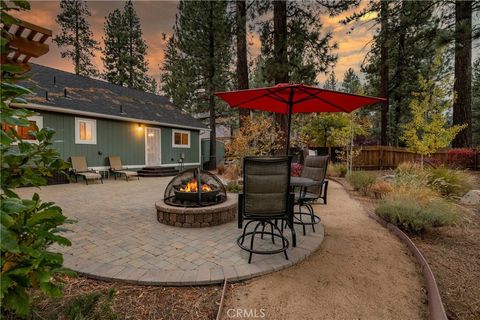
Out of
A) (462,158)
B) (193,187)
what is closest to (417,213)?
(193,187)

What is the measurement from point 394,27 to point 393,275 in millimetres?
9482

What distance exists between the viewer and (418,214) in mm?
3896

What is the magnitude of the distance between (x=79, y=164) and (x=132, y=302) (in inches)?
346

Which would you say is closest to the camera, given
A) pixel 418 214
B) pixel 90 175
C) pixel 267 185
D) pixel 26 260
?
pixel 26 260

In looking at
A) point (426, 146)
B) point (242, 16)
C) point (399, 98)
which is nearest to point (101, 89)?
point (242, 16)

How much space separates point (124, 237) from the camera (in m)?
3.59

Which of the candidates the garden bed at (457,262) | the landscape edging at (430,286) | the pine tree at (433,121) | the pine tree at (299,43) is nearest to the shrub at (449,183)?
the garden bed at (457,262)

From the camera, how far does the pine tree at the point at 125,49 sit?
2112cm

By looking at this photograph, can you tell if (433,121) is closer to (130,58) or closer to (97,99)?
(97,99)

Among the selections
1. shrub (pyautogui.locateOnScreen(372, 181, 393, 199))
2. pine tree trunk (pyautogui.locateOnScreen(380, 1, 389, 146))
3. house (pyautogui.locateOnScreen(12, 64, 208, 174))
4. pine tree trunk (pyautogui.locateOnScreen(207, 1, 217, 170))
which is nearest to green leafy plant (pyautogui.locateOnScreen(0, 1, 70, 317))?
shrub (pyautogui.locateOnScreen(372, 181, 393, 199))

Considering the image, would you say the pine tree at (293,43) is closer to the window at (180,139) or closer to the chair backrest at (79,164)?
the window at (180,139)

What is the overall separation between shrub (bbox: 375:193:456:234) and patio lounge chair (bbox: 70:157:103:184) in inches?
364

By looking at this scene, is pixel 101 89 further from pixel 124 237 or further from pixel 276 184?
pixel 276 184

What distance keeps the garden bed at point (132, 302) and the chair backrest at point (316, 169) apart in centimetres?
269
